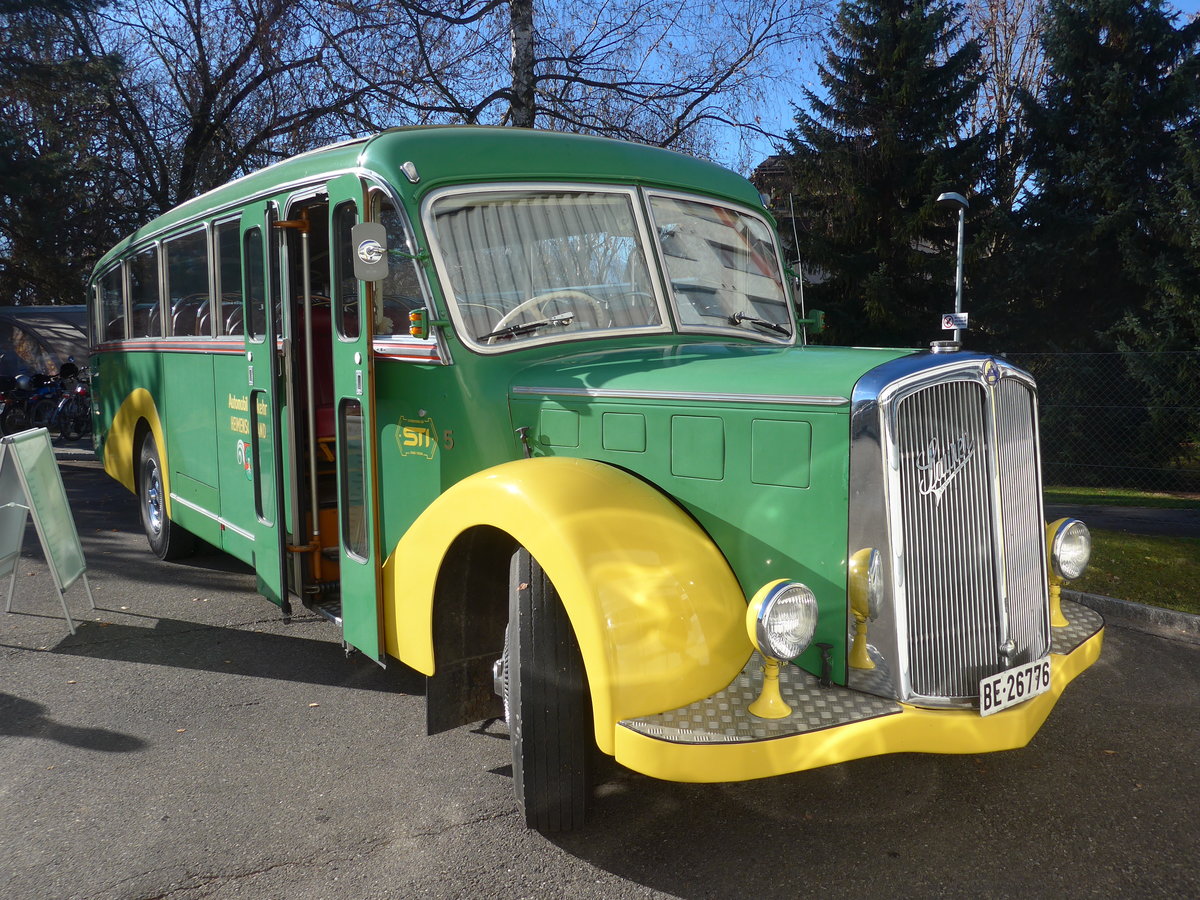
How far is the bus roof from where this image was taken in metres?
3.94

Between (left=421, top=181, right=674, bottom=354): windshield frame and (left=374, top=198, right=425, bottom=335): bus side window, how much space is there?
11cm

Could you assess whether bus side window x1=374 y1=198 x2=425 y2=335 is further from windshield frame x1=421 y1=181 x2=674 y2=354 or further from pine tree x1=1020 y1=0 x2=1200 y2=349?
pine tree x1=1020 y1=0 x2=1200 y2=349

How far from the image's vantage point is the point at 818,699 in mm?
2963

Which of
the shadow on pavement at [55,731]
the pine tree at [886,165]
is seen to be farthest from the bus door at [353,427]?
the pine tree at [886,165]

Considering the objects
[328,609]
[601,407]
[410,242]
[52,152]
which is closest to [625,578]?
[601,407]

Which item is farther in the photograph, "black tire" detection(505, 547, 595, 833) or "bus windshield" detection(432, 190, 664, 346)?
"bus windshield" detection(432, 190, 664, 346)

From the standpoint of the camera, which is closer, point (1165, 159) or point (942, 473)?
point (942, 473)

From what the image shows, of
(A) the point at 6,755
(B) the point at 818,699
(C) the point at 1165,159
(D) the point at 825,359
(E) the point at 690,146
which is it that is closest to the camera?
(B) the point at 818,699

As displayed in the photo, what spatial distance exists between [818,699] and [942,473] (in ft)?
2.62

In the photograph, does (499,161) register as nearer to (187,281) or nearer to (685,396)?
(685,396)

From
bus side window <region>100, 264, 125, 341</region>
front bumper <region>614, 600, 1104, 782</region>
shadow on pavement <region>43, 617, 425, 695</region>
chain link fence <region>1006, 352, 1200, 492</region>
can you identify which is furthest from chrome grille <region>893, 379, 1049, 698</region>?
chain link fence <region>1006, 352, 1200, 492</region>

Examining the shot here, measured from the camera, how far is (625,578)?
2.93m

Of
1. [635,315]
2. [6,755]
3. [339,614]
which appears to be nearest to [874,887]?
[635,315]

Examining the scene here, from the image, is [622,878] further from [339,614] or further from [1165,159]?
[1165,159]
